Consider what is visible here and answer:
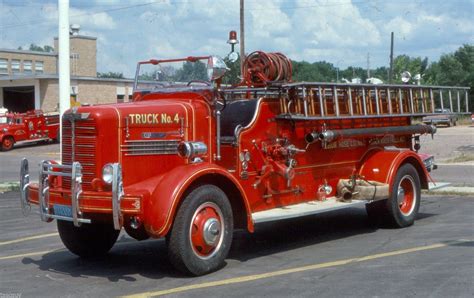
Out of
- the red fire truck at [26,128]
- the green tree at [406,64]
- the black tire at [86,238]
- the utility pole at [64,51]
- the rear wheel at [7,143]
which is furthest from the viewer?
the green tree at [406,64]

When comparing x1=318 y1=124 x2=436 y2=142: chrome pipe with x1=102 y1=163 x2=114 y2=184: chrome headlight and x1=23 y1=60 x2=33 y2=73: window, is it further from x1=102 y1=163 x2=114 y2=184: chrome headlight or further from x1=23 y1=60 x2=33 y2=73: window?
x1=23 y1=60 x2=33 y2=73: window

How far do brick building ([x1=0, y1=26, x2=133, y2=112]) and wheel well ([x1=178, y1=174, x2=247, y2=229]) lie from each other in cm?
2325

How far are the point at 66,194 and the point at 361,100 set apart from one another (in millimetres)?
4648

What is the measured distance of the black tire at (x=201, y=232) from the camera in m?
6.92

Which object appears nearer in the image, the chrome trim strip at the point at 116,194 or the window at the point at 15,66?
the chrome trim strip at the point at 116,194

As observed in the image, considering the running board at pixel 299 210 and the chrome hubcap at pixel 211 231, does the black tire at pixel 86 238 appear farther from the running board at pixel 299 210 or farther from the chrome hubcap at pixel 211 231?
the running board at pixel 299 210

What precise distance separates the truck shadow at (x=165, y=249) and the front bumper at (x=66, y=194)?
0.67 metres

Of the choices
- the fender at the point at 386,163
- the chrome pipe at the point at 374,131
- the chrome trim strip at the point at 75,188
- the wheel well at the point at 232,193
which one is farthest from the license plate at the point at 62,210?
the fender at the point at 386,163

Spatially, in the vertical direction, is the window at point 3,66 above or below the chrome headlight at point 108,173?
above

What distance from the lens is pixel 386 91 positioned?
10.5 metres

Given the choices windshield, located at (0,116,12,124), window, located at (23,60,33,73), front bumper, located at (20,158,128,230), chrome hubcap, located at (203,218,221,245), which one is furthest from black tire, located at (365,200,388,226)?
window, located at (23,60,33,73)

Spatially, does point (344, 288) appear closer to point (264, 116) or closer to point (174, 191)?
point (174, 191)

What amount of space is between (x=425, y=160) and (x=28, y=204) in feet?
23.0

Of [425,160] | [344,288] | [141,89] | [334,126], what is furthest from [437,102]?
[344,288]
